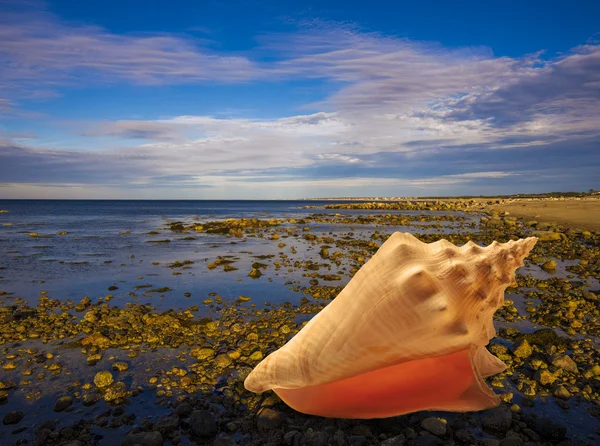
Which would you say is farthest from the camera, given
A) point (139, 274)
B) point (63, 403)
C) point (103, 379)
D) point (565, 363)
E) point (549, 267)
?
point (139, 274)

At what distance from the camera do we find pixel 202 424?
152 inches

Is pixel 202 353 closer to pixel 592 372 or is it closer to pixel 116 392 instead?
pixel 116 392

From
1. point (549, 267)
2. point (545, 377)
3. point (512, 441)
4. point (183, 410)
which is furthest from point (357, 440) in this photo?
point (549, 267)

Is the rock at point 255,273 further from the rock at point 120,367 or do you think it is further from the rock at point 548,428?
the rock at point 548,428

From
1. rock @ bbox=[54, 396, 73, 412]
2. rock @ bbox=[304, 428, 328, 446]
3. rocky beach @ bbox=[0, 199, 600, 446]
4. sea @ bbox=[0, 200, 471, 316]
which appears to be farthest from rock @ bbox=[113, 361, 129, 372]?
rock @ bbox=[304, 428, 328, 446]

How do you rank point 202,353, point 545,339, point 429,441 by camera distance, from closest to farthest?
point 429,441
point 202,353
point 545,339

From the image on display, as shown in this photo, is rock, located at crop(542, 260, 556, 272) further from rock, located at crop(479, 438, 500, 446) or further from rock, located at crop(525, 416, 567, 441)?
rock, located at crop(479, 438, 500, 446)

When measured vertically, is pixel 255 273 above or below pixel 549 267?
below

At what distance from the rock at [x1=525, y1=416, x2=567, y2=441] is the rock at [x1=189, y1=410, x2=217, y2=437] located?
331 cm

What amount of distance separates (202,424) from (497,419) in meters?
3.09

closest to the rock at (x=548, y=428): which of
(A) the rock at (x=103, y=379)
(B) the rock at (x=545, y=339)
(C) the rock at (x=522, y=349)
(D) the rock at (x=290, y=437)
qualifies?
(C) the rock at (x=522, y=349)

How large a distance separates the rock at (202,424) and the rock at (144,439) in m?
0.32

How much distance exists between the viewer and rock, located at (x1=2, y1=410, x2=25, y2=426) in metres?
4.02

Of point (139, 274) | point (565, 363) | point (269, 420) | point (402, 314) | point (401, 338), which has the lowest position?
point (139, 274)
